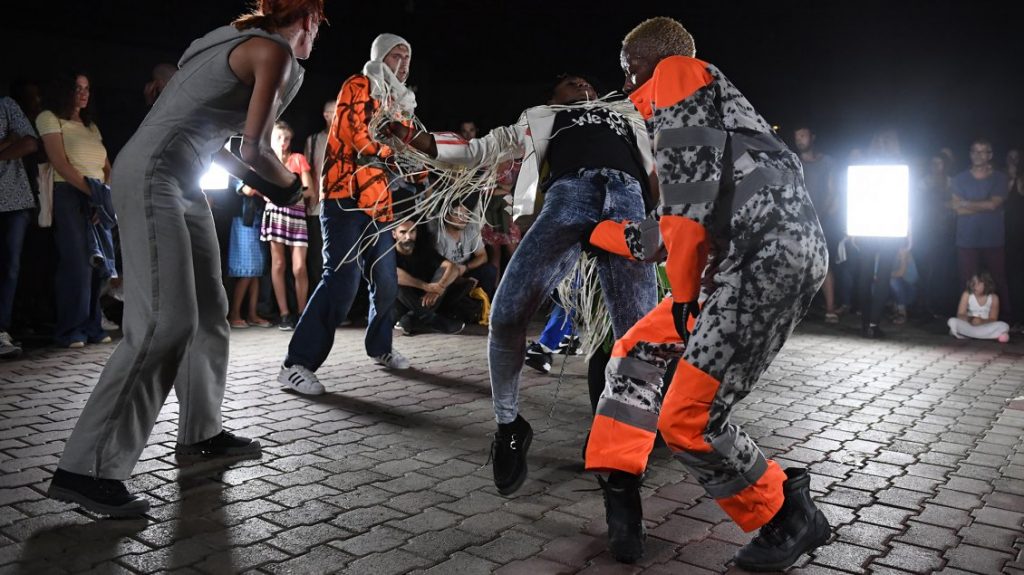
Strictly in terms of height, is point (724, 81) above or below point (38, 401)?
above

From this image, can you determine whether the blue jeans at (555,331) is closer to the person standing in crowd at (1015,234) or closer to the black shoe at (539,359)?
the black shoe at (539,359)

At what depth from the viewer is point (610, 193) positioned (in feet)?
12.2

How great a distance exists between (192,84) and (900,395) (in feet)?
16.3

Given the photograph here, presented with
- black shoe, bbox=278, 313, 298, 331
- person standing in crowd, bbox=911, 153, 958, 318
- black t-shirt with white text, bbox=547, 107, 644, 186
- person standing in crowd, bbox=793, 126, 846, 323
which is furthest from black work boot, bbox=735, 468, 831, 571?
person standing in crowd, bbox=911, 153, 958, 318

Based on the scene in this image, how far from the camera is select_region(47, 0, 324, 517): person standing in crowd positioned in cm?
337

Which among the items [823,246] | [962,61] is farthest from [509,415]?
[962,61]

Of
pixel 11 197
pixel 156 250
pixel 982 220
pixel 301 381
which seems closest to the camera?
pixel 156 250

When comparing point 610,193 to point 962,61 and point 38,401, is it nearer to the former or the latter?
point 38,401

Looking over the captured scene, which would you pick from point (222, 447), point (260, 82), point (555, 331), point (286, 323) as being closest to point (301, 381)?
point (222, 447)

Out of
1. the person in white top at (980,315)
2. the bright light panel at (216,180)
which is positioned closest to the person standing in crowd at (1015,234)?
the person in white top at (980,315)

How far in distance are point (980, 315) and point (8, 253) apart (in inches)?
Answer: 361

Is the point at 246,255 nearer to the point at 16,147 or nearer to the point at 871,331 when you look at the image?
the point at 16,147

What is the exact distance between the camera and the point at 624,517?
3084 mm

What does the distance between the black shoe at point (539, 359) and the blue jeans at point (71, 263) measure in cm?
386
